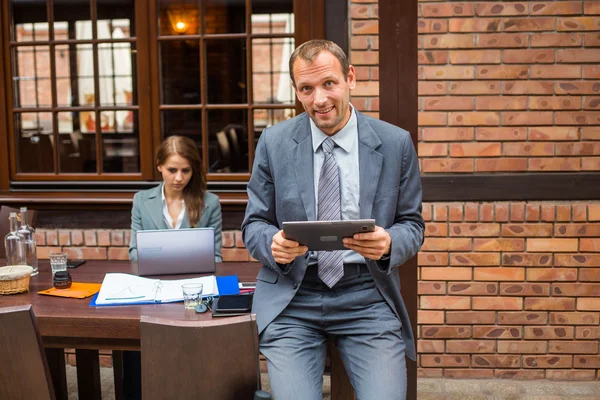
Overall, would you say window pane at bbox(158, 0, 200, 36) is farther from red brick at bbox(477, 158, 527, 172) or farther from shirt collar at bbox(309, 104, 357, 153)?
shirt collar at bbox(309, 104, 357, 153)

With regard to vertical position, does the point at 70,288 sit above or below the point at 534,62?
below

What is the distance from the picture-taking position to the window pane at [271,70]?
4.38 metres

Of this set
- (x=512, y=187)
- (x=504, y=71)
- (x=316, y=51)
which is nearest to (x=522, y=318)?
(x=512, y=187)

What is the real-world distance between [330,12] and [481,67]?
0.98 m

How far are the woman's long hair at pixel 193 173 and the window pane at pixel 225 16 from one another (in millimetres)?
948

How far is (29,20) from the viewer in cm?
442

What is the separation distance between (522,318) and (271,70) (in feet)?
7.41

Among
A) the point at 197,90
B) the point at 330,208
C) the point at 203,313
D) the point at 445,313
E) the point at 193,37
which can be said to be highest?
the point at 193,37

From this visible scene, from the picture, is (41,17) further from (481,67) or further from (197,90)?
(481,67)

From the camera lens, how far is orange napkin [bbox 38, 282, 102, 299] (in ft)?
9.08

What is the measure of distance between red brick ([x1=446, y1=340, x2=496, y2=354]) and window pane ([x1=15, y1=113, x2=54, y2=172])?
2.92 m

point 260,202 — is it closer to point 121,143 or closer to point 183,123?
point 183,123

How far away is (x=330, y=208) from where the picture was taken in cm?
244

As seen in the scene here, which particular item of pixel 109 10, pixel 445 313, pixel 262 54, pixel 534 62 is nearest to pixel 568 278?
pixel 445 313
